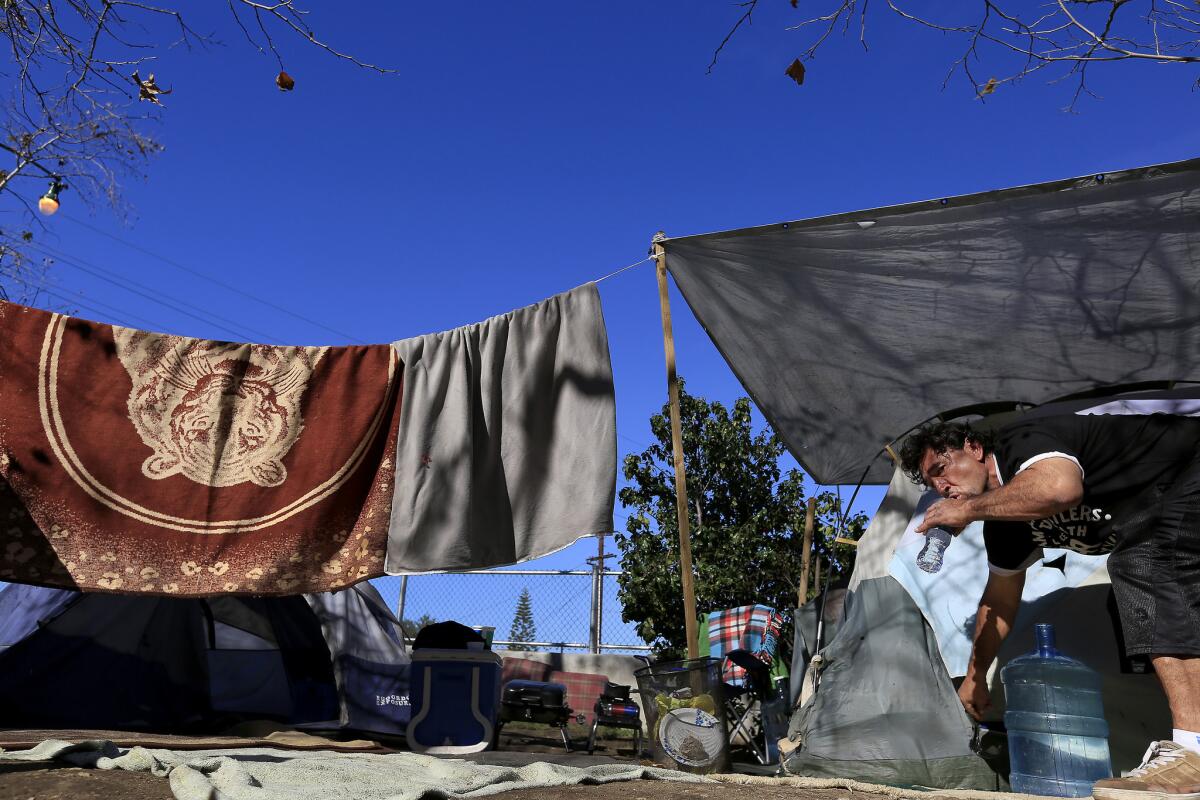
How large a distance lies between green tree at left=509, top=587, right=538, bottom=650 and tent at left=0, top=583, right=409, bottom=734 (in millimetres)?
2409

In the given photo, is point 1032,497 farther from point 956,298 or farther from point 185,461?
point 185,461

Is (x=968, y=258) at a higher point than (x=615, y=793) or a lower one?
higher

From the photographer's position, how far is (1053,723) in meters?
3.08

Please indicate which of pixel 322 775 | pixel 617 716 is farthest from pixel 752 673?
pixel 322 775

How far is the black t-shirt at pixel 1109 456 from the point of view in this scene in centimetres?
247

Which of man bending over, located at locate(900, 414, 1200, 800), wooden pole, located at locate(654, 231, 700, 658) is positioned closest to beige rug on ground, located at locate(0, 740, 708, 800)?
wooden pole, located at locate(654, 231, 700, 658)

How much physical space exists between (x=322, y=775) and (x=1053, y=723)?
255 cm

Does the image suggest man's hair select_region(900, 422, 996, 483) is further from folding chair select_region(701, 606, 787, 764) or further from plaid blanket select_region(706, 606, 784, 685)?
plaid blanket select_region(706, 606, 784, 685)

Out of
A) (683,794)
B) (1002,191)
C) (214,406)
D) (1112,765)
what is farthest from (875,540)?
(214,406)

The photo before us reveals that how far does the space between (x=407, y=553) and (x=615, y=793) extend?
161 centimetres

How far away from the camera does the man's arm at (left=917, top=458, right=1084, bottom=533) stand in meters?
2.38

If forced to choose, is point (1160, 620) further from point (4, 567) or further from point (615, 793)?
point (4, 567)

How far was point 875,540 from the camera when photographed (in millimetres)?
4230


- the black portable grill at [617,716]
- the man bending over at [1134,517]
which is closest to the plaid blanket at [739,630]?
the black portable grill at [617,716]
